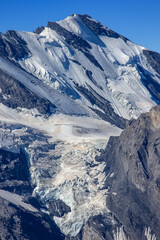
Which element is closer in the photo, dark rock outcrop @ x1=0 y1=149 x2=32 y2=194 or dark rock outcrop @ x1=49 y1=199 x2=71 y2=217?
dark rock outcrop @ x1=49 y1=199 x2=71 y2=217

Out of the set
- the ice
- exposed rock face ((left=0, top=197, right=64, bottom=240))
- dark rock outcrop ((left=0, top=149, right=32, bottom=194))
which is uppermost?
dark rock outcrop ((left=0, top=149, right=32, bottom=194))

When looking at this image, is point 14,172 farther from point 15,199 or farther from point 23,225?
point 23,225

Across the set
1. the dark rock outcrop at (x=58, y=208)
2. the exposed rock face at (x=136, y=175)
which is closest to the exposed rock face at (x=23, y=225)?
the dark rock outcrop at (x=58, y=208)

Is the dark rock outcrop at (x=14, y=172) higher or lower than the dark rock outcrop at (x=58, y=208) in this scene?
higher

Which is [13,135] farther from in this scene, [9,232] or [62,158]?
[9,232]

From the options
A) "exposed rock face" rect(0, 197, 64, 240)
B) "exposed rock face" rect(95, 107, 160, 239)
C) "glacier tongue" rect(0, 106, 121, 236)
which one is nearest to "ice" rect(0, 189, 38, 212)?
"exposed rock face" rect(0, 197, 64, 240)

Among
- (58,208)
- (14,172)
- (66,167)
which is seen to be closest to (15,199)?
(58,208)

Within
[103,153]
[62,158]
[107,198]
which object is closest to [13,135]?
[62,158]

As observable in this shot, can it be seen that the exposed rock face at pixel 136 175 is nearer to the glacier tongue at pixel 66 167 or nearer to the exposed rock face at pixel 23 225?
the glacier tongue at pixel 66 167

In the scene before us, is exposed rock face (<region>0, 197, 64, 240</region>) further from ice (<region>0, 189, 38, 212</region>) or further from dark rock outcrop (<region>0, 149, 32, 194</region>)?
dark rock outcrop (<region>0, 149, 32, 194</region>)
